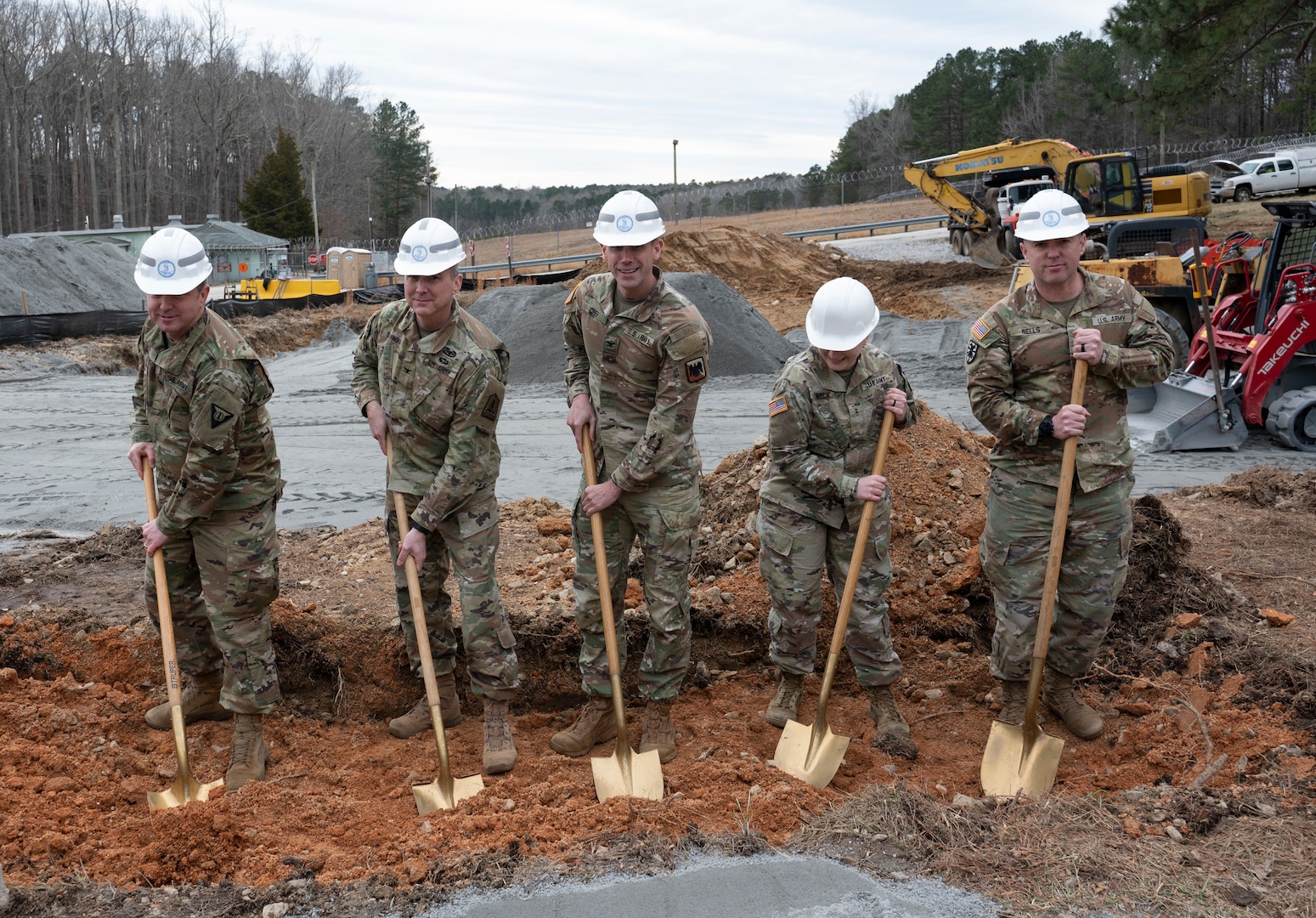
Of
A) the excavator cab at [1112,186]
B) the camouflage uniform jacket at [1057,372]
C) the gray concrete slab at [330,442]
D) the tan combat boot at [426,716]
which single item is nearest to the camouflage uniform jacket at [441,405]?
the tan combat boot at [426,716]

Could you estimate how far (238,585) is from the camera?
419cm

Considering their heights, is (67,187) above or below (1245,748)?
above

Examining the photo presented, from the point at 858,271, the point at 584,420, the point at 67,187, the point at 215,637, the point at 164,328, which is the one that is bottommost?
the point at 215,637

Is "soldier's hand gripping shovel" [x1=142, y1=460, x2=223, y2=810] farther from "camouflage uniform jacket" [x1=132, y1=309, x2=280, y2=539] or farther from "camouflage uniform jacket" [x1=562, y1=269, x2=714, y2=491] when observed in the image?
"camouflage uniform jacket" [x1=562, y1=269, x2=714, y2=491]

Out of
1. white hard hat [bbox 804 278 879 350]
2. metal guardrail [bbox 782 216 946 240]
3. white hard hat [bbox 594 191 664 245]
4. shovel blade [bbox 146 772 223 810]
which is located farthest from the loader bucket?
metal guardrail [bbox 782 216 946 240]

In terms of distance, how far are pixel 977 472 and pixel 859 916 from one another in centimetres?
370

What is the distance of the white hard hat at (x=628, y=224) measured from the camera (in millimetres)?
3912

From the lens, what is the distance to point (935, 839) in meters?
3.37

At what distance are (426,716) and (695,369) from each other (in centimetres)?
191

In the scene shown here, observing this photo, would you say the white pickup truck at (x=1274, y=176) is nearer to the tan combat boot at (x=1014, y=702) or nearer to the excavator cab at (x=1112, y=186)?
the excavator cab at (x=1112, y=186)

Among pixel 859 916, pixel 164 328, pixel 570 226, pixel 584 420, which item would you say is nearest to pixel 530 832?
pixel 859 916

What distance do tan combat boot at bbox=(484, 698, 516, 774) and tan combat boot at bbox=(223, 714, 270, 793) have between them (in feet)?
2.92

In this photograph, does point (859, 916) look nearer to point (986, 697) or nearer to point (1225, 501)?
point (986, 697)

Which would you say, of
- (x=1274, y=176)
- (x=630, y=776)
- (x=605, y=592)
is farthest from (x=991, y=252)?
(x=630, y=776)
